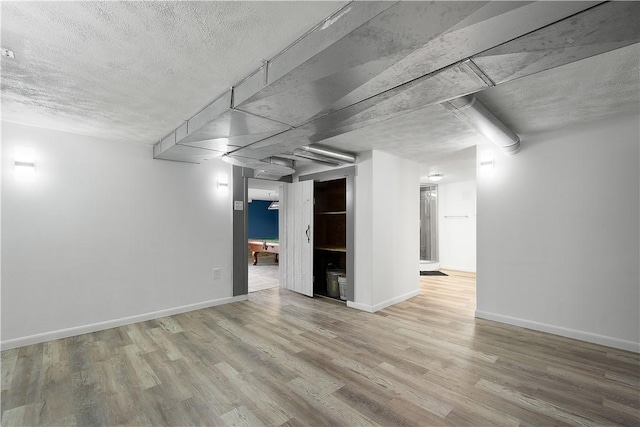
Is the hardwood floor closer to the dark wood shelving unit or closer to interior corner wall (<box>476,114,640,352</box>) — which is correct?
interior corner wall (<box>476,114,640,352</box>)

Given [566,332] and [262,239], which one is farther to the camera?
[262,239]

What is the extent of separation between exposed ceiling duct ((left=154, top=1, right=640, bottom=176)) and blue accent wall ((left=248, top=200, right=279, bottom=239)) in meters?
9.26

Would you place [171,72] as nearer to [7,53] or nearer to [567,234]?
[7,53]

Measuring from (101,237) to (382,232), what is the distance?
145 inches

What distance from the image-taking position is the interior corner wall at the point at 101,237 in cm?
300

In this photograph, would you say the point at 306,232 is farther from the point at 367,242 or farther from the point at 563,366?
the point at 563,366

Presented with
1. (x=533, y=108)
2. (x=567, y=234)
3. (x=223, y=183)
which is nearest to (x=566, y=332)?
(x=567, y=234)

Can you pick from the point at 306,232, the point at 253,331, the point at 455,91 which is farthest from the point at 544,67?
the point at 306,232

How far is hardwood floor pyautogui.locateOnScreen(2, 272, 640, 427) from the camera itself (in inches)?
74.9

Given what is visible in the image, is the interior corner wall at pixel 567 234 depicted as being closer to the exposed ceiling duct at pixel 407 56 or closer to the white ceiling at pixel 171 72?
the white ceiling at pixel 171 72

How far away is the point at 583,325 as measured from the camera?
3092 mm

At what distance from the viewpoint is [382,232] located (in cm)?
426

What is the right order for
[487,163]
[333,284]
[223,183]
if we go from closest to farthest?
[487,163], [223,183], [333,284]

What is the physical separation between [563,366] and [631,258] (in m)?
1.37
